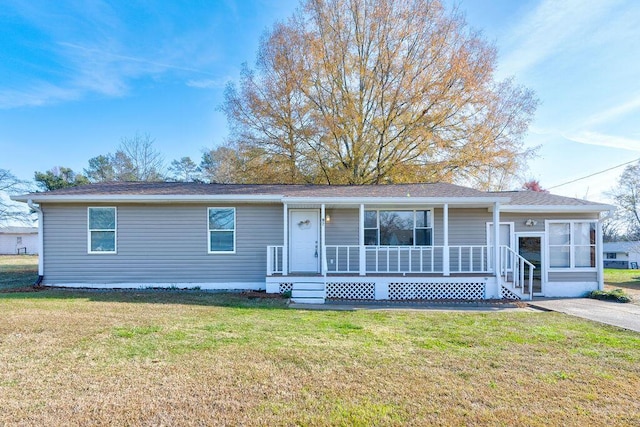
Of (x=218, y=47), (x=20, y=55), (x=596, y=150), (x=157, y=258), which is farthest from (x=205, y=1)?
(x=596, y=150)

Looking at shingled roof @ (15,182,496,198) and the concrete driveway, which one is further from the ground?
shingled roof @ (15,182,496,198)

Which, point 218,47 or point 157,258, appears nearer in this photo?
point 157,258

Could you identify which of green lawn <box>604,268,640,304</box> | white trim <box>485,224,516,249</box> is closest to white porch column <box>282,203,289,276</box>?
white trim <box>485,224,516,249</box>

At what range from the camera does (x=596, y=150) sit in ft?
70.1

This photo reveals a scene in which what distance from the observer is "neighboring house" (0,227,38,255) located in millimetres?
40531

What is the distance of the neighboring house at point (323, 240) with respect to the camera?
387 inches

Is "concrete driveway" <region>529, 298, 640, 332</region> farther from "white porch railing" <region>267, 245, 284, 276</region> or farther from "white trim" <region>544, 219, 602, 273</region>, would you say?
"white porch railing" <region>267, 245, 284, 276</region>

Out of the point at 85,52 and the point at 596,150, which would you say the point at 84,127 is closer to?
the point at 85,52

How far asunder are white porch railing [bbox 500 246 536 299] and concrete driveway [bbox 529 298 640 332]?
0.53 m

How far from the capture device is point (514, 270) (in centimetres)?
994

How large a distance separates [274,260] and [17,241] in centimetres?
4618

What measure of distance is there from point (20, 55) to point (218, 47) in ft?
24.9

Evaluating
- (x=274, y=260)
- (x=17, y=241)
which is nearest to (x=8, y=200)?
(x=17, y=241)

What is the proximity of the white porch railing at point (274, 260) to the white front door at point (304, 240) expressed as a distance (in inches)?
16.4
